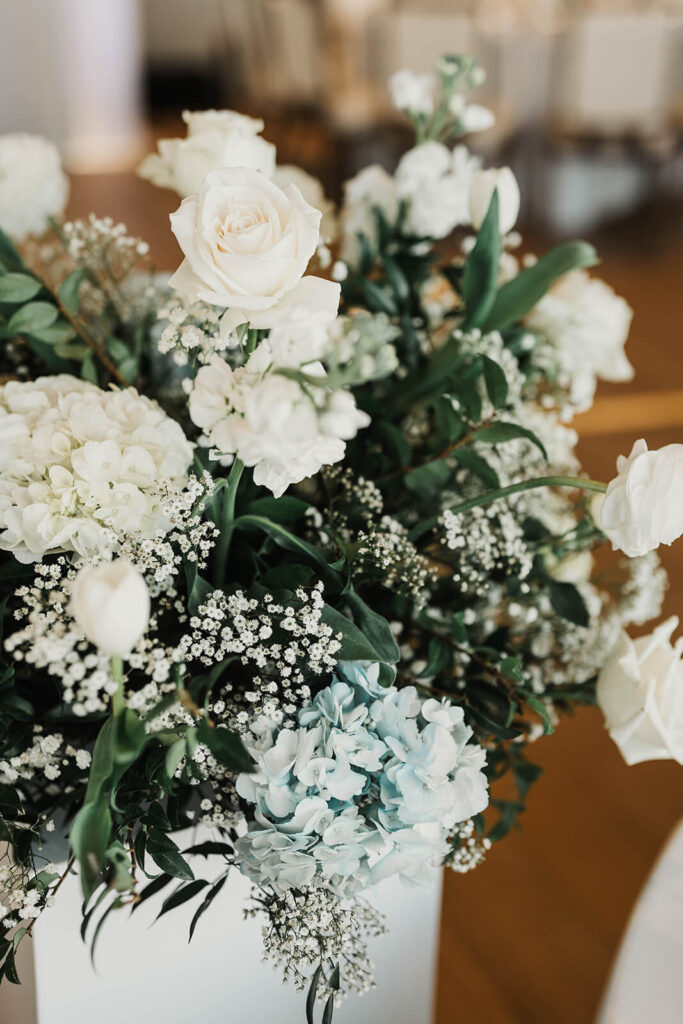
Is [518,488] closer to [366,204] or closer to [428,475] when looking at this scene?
[428,475]

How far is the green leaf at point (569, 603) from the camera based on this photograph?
86 cm

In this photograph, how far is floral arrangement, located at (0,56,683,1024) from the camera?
23.4 inches

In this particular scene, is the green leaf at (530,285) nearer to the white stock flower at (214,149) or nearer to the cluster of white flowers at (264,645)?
the white stock flower at (214,149)

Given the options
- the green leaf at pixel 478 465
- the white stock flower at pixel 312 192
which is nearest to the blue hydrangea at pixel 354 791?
the green leaf at pixel 478 465

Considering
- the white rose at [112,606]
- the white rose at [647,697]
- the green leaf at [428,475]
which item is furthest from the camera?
the green leaf at [428,475]

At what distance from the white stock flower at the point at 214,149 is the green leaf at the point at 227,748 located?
0.46m

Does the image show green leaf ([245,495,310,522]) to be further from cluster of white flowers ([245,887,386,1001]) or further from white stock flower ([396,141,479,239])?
white stock flower ([396,141,479,239])

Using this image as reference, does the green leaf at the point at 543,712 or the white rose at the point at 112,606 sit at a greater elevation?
the white rose at the point at 112,606

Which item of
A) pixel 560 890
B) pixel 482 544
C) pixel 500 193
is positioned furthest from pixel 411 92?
pixel 560 890

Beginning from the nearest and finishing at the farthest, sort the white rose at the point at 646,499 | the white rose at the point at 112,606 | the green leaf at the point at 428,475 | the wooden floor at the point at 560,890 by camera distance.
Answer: the white rose at the point at 112,606 → the white rose at the point at 646,499 → the green leaf at the point at 428,475 → the wooden floor at the point at 560,890

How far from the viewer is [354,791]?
2.13 feet

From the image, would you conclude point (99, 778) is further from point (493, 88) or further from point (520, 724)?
point (493, 88)

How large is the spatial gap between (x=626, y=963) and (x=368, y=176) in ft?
2.60

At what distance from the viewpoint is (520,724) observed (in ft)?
2.85
